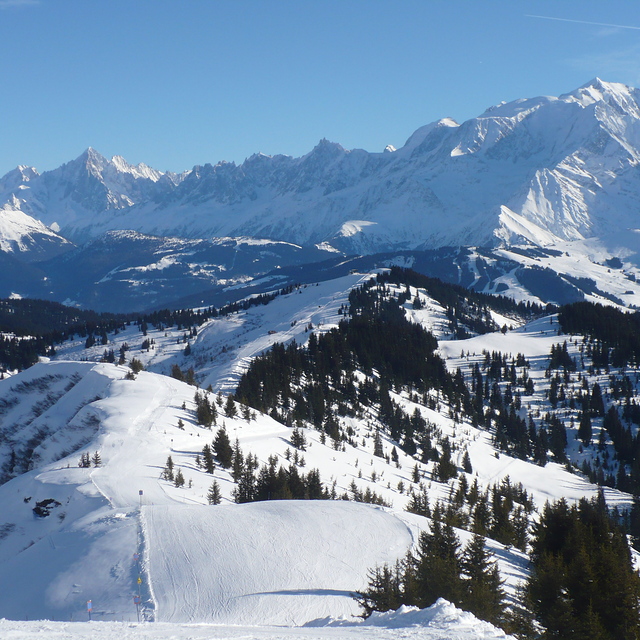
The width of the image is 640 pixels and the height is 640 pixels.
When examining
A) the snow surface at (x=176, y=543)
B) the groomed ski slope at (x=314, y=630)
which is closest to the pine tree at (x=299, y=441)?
the snow surface at (x=176, y=543)

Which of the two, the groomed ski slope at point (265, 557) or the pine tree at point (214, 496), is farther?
the pine tree at point (214, 496)

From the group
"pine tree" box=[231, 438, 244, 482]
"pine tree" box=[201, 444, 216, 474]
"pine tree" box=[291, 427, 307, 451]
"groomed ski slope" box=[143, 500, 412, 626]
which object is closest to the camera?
"groomed ski slope" box=[143, 500, 412, 626]

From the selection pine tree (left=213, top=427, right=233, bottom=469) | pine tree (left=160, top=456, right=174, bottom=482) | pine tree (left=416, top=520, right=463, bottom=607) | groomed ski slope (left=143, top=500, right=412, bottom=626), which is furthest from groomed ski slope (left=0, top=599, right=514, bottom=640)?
pine tree (left=213, top=427, right=233, bottom=469)

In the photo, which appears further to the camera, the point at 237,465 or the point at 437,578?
the point at 237,465

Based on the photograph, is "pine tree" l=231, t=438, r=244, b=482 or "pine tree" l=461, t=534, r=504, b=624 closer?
"pine tree" l=461, t=534, r=504, b=624

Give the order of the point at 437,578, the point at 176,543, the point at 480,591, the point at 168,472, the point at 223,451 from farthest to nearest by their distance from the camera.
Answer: the point at 223,451
the point at 168,472
the point at 176,543
the point at 437,578
the point at 480,591

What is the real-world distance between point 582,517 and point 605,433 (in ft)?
330

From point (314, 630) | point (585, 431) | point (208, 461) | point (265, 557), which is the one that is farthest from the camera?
point (585, 431)

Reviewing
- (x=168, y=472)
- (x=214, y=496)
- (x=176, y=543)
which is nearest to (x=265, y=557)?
(x=176, y=543)

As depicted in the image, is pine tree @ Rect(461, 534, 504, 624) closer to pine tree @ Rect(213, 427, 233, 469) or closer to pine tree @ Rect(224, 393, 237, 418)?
pine tree @ Rect(213, 427, 233, 469)

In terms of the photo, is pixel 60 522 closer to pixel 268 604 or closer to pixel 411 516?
pixel 268 604

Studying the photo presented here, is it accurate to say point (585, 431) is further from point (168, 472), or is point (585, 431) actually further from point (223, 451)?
point (168, 472)

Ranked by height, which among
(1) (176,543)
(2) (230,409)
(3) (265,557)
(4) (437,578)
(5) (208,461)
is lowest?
(5) (208,461)

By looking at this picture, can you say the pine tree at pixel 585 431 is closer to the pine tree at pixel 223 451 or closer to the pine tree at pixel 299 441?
the pine tree at pixel 299 441
